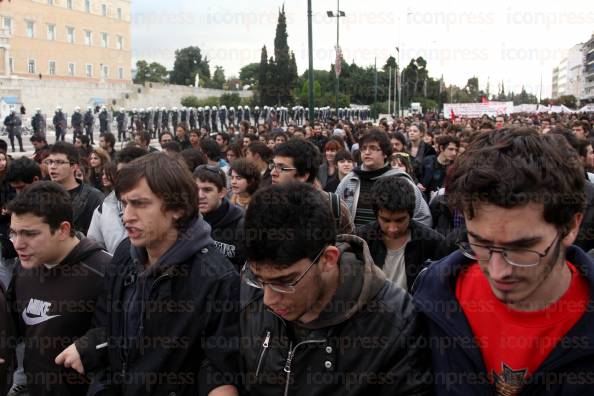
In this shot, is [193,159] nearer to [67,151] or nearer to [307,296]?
[67,151]

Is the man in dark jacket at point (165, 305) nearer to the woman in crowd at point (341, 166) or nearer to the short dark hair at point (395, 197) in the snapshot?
the short dark hair at point (395, 197)

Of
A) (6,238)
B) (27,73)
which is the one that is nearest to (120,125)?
(6,238)

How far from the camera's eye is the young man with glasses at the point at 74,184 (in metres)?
5.24

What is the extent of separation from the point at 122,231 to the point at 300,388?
109 inches

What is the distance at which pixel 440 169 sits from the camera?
26.2 ft

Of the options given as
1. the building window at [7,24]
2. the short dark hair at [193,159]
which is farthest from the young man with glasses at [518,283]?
the building window at [7,24]

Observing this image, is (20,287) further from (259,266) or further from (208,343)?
(259,266)

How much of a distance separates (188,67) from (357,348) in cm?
9904

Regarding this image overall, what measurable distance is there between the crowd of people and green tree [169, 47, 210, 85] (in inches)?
3733

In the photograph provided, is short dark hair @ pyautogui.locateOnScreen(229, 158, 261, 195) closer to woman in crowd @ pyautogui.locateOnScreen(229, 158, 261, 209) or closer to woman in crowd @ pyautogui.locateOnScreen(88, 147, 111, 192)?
woman in crowd @ pyautogui.locateOnScreen(229, 158, 261, 209)

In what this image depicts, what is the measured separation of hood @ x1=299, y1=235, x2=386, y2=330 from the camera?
2078mm

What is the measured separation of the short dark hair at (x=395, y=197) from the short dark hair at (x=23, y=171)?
10.9ft

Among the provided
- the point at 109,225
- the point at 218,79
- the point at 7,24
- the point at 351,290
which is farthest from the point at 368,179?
Answer: the point at 218,79

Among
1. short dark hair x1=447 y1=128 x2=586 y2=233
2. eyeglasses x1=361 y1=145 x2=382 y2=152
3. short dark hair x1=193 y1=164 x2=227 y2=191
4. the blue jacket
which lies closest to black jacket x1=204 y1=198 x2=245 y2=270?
short dark hair x1=193 y1=164 x2=227 y2=191
